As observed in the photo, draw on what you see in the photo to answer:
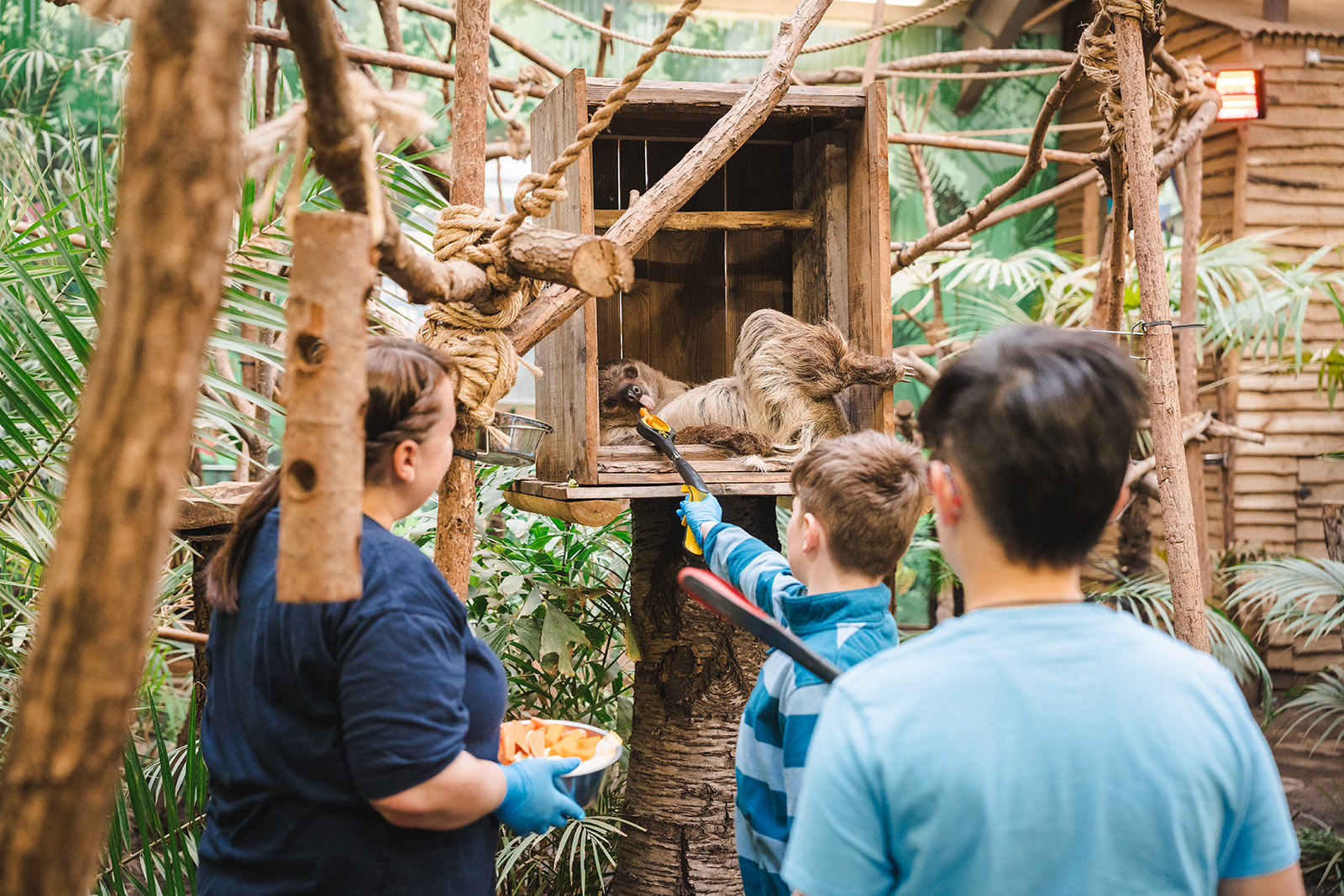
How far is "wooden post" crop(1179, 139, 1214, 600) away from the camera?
4336 mm

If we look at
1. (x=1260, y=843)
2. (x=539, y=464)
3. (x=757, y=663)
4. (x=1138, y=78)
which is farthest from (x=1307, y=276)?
(x=1260, y=843)

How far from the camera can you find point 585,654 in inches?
129

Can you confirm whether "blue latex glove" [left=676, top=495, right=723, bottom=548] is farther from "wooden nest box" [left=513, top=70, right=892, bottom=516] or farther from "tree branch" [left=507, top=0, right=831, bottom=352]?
"tree branch" [left=507, top=0, right=831, bottom=352]

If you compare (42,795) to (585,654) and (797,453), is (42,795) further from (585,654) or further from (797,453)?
(585,654)

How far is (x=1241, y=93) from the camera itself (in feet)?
Answer: 18.4

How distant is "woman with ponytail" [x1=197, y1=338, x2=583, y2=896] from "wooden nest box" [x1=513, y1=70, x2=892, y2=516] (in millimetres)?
893

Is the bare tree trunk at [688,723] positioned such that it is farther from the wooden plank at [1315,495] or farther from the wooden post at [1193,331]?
the wooden plank at [1315,495]

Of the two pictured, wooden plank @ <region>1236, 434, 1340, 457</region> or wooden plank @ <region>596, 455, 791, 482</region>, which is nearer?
wooden plank @ <region>596, 455, 791, 482</region>

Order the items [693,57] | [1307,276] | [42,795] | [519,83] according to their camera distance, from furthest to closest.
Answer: [693,57] → [1307,276] → [519,83] → [42,795]

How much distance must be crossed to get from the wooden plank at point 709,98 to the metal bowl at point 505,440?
792mm

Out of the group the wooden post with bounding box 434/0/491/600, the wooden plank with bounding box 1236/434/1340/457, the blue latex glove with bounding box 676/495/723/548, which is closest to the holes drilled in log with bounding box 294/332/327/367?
the wooden post with bounding box 434/0/491/600

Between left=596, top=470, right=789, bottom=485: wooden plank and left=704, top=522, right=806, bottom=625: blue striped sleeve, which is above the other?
left=596, top=470, right=789, bottom=485: wooden plank

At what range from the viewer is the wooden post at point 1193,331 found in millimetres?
4336

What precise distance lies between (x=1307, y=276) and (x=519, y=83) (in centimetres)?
427
